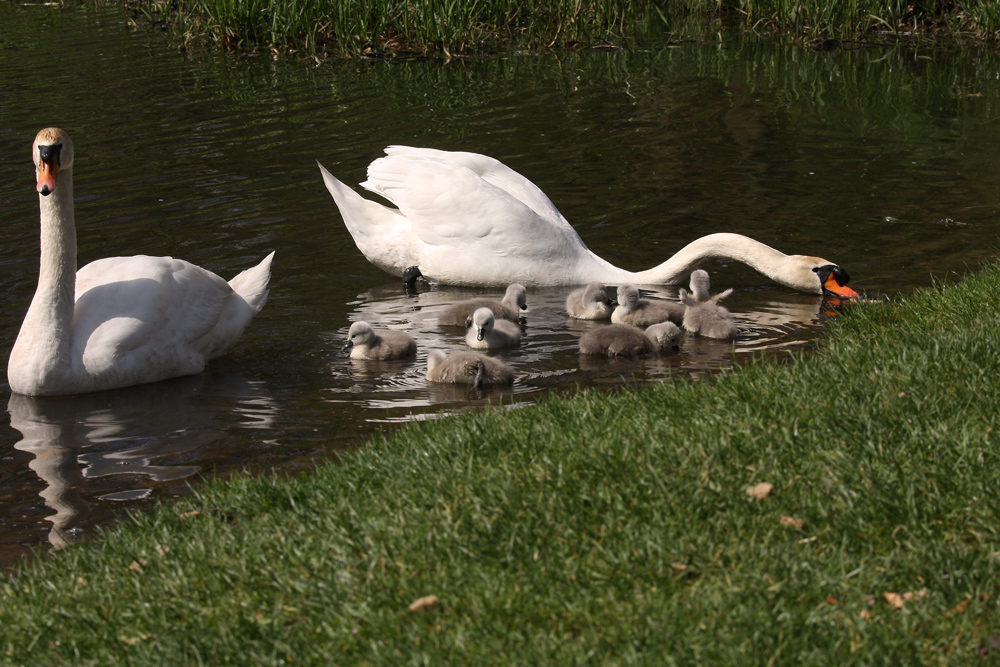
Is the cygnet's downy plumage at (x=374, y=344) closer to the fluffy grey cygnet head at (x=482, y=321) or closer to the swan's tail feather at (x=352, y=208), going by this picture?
the fluffy grey cygnet head at (x=482, y=321)

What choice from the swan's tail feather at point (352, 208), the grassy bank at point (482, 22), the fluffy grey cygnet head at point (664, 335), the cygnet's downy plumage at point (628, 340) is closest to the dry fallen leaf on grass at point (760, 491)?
the cygnet's downy plumage at point (628, 340)

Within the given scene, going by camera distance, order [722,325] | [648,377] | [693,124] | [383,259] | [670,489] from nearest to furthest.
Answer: [670,489] < [648,377] < [722,325] < [383,259] < [693,124]

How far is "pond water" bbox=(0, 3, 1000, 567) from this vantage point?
6.31 meters

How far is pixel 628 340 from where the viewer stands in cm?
720

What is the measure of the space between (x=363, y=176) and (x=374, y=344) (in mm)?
4841

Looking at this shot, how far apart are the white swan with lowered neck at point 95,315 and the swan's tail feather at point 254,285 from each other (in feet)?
1.16

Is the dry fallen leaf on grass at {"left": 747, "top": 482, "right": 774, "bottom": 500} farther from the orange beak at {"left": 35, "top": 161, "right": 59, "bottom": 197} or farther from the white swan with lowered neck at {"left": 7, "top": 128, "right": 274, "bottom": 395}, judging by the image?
the orange beak at {"left": 35, "top": 161, "right": 59, "bottom": 197}

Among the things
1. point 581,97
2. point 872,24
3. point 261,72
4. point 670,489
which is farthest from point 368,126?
point 670,489

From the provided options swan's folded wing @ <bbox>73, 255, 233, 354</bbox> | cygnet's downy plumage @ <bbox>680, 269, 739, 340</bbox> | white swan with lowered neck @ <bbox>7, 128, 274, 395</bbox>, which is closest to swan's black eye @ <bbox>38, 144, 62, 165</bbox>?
Result: white swan with lowered neck @ <bbox>7, 128, 274, 395</bbox>

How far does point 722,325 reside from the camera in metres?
7.52

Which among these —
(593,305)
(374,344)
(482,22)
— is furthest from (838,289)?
(482,22)

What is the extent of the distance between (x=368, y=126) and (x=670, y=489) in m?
10.8

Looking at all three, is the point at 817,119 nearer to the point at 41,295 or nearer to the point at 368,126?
the point at 368,126

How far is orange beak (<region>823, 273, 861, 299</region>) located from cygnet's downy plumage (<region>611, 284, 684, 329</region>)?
1118mm
